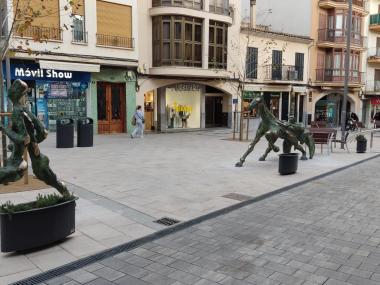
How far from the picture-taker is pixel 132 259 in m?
4.69

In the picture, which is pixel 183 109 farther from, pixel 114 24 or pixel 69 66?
pixel 69 66

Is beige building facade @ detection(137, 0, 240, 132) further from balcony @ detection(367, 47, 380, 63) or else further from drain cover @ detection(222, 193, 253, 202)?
balcony @ detection(367, 47, 380, 63)

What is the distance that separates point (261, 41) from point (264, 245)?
24339 mm

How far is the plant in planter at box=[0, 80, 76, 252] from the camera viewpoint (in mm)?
4445

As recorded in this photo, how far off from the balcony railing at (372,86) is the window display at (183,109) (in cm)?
1850

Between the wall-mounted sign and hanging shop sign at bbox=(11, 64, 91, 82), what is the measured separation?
6.25 metres

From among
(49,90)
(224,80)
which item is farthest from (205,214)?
(224,80)

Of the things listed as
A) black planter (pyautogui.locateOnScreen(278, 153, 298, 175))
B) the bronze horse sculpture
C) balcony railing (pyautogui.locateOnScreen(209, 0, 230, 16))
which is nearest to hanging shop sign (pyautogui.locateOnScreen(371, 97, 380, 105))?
balcony railing (pyautogui.locateOnScreen(209, 0, 230, 16))

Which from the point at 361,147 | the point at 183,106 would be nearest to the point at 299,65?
→ the point at 183,106

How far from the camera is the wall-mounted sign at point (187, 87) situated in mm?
24750

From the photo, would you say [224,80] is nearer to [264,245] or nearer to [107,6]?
[107,6]

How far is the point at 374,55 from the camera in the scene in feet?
119

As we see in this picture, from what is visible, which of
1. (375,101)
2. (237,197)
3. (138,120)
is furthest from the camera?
(375,101)

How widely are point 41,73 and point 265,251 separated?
16.0 meters
